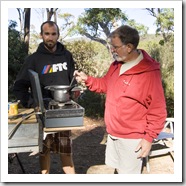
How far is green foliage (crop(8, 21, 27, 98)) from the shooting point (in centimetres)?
521

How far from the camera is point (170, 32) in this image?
6.59m

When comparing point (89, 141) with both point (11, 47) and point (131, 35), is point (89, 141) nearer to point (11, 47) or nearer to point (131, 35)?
point (11, 47)

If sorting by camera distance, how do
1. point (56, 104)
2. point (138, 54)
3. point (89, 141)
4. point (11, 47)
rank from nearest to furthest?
point (138, 54) → point (56, 104) → point (89, 141) → point (11, 47)

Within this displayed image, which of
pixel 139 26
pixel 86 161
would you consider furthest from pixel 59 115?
pixel 139 26

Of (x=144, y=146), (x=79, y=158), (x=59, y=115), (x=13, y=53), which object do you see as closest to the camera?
(x=144, y=146)

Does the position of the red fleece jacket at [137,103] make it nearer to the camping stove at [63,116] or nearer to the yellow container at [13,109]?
the camping stove at [63,116]

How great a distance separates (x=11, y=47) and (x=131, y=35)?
396 centimetres

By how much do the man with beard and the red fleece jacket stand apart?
702 mm

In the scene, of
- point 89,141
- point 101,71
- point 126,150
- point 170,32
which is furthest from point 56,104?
point 170,32

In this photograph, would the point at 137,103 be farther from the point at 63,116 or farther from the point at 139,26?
the point at 139,26

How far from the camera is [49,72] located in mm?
2490

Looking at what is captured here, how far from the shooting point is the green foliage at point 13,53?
5.21 m

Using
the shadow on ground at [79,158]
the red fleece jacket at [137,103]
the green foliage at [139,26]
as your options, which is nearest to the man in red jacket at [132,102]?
the red fleece jacket at [137,103]

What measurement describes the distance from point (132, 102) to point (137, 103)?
0.03m
